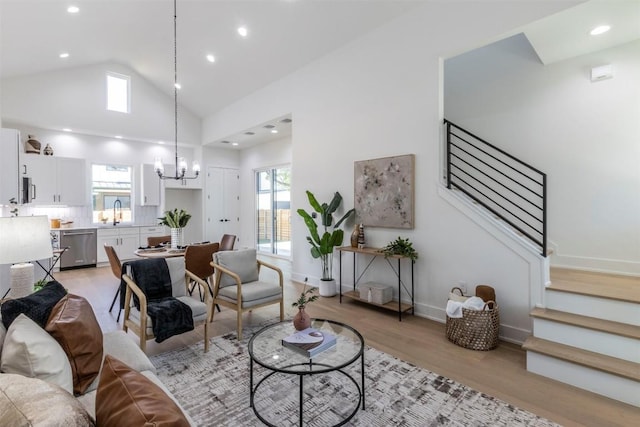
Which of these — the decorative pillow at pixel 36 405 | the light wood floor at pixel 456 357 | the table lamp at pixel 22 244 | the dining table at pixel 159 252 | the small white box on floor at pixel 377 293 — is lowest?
the light wood floor at pixel 456 357

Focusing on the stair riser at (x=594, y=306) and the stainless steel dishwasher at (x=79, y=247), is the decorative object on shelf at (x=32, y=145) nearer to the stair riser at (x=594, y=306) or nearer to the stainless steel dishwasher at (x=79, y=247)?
the stainless steel dishwasher at (x=79, y=247)

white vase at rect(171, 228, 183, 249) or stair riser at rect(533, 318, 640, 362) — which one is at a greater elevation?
white vase at rect(171, 228, 183, 249)

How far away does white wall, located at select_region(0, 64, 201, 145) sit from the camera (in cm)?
602

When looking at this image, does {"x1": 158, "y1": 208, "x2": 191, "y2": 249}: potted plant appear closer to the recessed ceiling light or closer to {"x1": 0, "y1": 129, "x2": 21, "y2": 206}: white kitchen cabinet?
{"x1": 0, "y1": 129, "x2": 21, "y2": 206}: white kitchen cabinet

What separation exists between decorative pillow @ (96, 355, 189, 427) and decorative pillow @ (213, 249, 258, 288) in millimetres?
2580

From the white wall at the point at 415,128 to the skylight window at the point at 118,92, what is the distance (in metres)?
4.45

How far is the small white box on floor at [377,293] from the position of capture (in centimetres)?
402

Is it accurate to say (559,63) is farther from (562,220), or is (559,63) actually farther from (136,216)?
(136,216)

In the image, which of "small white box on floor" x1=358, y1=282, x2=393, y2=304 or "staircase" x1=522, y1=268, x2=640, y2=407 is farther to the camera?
"small white box on floor" x1=358, y1=282, x2=393, y2=304

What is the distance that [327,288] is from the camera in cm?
480

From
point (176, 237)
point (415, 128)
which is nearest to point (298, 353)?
point (415, 128)

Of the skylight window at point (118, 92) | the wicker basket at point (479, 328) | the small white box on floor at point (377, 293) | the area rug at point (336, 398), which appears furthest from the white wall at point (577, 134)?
the skylight window at point (118, 92)

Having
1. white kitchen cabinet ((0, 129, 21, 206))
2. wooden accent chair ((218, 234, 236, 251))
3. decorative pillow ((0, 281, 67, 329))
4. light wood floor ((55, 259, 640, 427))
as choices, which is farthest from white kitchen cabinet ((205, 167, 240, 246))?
decorative pillow ((0, 281, 67, 329))

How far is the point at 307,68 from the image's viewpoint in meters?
5.39
